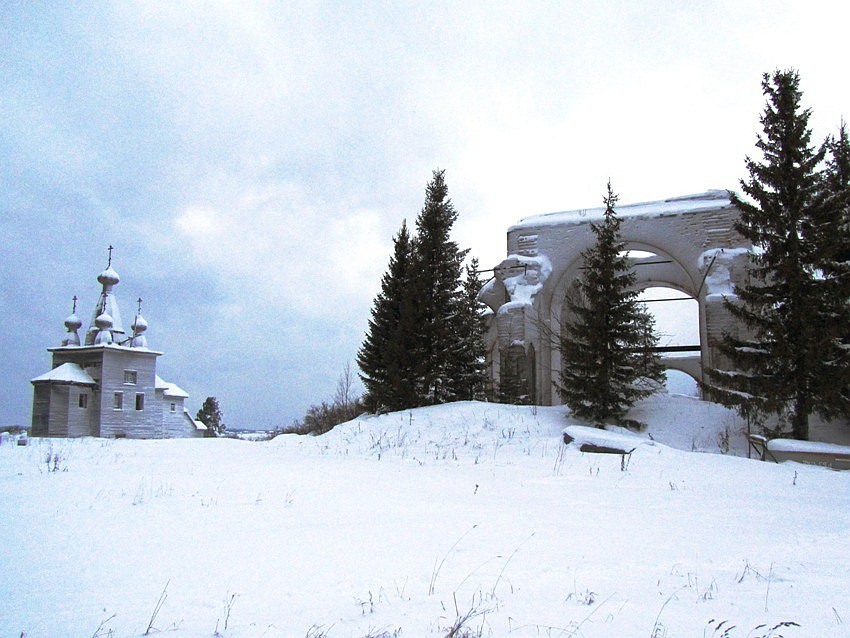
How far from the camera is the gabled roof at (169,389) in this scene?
38.1 metres

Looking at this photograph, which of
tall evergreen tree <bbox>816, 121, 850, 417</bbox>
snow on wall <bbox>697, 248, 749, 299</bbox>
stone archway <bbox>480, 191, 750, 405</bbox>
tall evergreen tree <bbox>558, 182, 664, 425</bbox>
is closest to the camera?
tall evergreen tree <bbox>816, 121, 850, 417</bbox>

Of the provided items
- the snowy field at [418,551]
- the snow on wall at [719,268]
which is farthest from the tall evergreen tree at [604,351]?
the snowy field at [418,551]

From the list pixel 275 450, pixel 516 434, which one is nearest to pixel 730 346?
pixel 516 434

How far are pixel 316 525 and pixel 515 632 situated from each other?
2241mm

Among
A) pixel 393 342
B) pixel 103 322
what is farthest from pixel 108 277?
pixel 393 342

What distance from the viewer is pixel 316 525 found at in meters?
4.53

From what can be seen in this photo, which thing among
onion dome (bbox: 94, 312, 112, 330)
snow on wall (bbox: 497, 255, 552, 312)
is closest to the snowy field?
snow on wall (bbox: 497, 255, 552, 312)

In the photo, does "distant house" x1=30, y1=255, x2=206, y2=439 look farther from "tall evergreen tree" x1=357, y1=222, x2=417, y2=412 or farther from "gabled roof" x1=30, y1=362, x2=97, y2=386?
"tall evergreen tree" x1=357, y1=222, x2=417, y2=412

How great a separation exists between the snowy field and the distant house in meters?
27.6

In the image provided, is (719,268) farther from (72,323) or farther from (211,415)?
(211,415)

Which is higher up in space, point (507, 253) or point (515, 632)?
point (507, 253)

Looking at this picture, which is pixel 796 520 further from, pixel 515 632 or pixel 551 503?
pixel 515 632

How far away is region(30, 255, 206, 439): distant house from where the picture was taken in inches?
1222

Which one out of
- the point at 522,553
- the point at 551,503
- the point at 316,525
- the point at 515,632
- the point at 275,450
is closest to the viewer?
the point at 515,632
